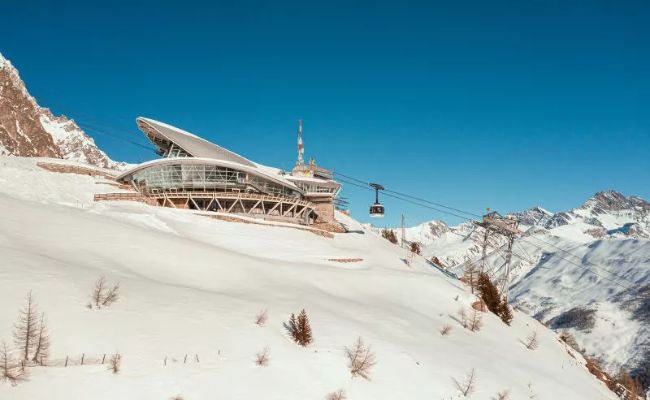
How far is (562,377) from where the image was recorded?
2530cm

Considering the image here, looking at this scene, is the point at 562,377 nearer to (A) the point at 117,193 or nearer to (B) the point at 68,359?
(B) the point at 68,359

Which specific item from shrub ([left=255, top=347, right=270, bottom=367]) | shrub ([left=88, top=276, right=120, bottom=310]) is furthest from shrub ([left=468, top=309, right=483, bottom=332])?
shrub ([left=88, top=276, right=120, bottom=310])

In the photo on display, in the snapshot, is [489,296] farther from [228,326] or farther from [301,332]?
[228,326]

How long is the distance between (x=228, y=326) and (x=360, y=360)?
4.95 metres

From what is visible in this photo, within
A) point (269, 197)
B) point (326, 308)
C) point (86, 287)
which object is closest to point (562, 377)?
point (326, 308)

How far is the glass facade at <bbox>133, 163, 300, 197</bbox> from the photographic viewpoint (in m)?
60.3

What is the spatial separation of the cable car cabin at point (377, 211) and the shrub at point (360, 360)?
34.6 metres

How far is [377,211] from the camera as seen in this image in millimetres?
51812

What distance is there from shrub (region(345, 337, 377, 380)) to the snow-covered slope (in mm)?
279

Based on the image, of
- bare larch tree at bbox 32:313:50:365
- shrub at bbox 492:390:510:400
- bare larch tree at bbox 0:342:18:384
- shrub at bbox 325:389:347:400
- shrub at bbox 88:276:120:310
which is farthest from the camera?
shrub at bbox 492:390:510:400

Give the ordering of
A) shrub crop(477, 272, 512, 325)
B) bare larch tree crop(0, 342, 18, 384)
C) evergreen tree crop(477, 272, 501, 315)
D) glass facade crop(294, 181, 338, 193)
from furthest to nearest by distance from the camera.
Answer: glass facade crop(294, 181, 338, 193), evergreen tree crop(477, 272, 501, 315), shrub crop(477, 272, 512, 325), bare larch tree crop(0, 342, 18, 384)

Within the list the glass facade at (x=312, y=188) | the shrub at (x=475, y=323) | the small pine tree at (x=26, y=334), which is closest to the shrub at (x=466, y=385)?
the shrub at (x=475, y=323)

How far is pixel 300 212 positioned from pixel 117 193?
2533cm

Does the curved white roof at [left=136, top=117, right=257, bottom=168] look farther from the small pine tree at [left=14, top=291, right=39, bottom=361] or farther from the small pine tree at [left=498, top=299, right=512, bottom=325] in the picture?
the small pine tree at [left=14, top=291, right=39, bottom=361]
